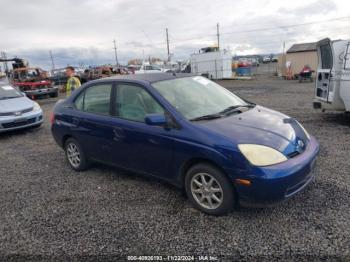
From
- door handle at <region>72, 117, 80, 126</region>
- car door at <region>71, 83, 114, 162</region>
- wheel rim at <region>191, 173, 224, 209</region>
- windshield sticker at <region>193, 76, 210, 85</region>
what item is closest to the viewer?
wheel rim at <region>191, 173, 224, 209</region>

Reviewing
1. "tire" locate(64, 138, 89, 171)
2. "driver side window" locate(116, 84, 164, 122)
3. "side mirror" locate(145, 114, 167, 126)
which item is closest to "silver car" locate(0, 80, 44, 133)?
"tire" locate(64, 138, 89, 171)

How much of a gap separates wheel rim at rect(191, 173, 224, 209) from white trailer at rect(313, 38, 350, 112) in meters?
5.05

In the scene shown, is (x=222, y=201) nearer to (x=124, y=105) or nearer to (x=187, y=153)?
(x=187, y=153)

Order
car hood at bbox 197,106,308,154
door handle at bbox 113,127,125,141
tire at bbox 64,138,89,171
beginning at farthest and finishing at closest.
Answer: tire at bbox 64,138,89,171, door handle at bbox 113,127,125,141, car hood at bbox 197,106,308,154

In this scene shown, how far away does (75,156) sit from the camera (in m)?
5.30

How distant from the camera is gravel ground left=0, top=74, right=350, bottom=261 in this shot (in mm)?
2990

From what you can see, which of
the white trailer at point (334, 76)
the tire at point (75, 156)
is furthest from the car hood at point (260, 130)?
the white trailer at point (334, 76)

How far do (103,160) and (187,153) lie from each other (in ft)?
5.68

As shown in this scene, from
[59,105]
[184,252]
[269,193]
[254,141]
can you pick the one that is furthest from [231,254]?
[59,105]

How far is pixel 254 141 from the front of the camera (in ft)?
10.7

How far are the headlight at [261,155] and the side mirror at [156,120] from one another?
953 millimetres

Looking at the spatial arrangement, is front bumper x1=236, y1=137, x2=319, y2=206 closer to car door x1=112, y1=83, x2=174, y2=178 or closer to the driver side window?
car door x1=112, y1=83, x2=174, y2=178

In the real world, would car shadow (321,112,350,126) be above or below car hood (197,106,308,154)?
below

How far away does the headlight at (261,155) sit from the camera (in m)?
3.12
